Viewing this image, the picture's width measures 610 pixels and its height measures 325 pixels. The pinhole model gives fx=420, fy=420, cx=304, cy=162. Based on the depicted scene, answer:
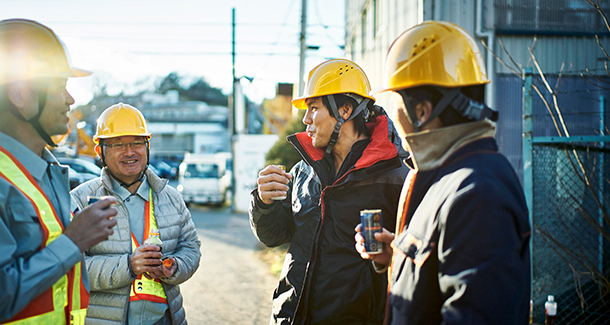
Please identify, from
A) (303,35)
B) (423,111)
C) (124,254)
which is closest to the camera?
(423,111)

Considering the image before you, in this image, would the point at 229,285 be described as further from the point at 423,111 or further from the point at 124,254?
the point at 423,111

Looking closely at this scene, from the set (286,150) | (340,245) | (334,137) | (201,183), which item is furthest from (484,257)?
(201,183)

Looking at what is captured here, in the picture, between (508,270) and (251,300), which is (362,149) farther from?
(251,300)

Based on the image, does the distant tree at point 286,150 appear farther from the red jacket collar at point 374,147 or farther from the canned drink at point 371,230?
the canned drink at point 371,230

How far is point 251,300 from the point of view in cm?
633

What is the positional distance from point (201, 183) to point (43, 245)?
17493 millimetres

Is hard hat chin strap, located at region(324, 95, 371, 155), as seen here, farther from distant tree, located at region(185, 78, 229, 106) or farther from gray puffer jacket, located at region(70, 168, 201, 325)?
distant tree, located at region(185, 78, 229, 106)

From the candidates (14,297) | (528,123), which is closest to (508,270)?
(14,297)

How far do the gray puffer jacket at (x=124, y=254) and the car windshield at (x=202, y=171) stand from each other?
53.6 feet

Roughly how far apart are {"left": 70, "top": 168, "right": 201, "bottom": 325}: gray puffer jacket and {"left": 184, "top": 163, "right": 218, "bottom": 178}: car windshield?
16331mm

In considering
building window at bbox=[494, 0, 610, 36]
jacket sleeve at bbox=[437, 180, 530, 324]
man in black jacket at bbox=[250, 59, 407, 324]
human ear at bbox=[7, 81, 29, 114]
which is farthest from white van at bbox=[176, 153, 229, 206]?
jacket sleeve at bbox=[437, 180, 530, 324]

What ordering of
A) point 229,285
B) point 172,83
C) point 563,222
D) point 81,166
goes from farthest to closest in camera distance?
point 172,83
point 81,166
point 229,285
point 563,222

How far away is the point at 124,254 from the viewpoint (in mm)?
2586

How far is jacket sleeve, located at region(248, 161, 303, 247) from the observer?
2.75 metres
